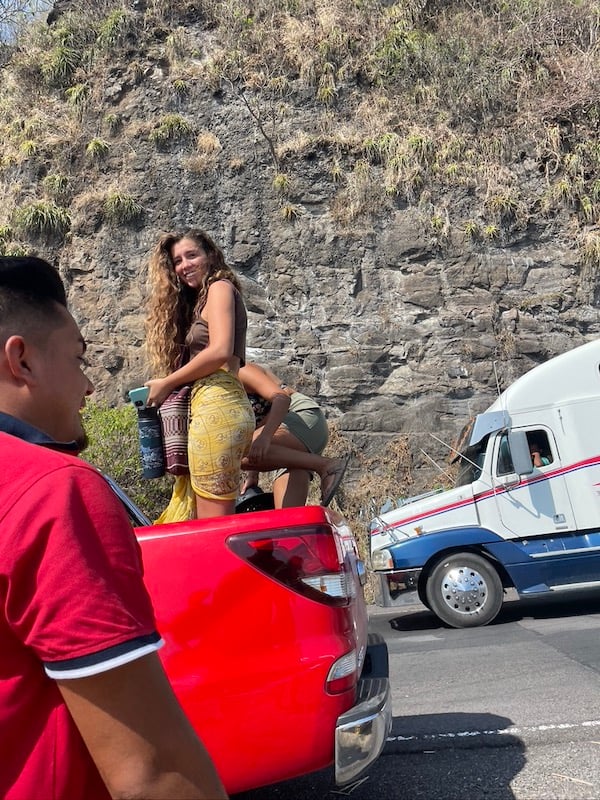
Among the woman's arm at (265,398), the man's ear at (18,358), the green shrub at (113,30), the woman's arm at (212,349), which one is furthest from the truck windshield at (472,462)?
the green shrub at (113,30)

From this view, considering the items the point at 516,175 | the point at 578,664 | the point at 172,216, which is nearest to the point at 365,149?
the point at 516,175

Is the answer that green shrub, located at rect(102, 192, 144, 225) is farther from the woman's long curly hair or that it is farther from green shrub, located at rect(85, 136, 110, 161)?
the woman's long curly hair

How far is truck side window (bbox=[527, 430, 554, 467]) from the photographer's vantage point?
987 cm

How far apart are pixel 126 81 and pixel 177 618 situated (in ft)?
55.4

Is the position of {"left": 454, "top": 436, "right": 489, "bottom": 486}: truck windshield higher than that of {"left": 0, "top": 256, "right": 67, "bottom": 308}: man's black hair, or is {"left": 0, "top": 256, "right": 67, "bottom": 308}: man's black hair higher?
{"left": 0, "top": 256, "right": 67, "bottom": 308}: man's black hair

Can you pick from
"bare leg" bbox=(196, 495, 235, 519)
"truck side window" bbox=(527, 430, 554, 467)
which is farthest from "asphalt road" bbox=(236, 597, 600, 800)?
"truck side window" bbox=(527, 430, 554, 467)

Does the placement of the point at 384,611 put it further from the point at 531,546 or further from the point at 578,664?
the point at 578,664

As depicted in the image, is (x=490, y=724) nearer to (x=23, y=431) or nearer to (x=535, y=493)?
(x=23, y=431)

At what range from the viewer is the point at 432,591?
941 centimetres

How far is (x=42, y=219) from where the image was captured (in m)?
16.0

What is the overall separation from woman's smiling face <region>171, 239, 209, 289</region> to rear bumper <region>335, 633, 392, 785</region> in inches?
80.2

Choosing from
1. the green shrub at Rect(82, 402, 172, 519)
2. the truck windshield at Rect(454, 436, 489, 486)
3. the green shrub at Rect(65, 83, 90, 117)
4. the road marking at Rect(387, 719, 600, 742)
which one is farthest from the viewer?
the green shrub at Rect(65, 83, 90, 117)

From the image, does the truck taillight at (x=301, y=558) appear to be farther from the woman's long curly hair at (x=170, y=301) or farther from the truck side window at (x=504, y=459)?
the truck side window at (x=504, y=459)

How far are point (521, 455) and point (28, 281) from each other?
8713 mm
